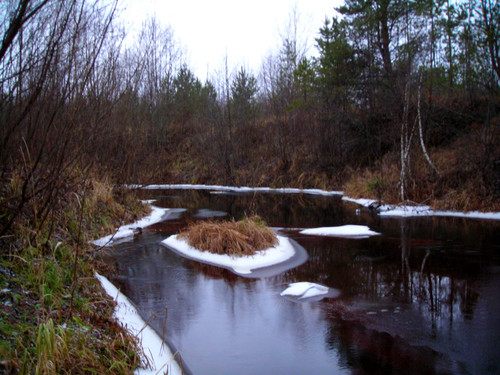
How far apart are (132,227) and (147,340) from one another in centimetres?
858

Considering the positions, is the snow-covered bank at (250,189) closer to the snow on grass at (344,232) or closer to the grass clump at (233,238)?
the snow on grass at (344,232)

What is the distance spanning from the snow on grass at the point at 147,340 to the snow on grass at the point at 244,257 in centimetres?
268

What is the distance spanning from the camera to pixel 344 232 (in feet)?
39.5

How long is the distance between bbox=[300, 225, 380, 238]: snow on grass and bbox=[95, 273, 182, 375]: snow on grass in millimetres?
6918

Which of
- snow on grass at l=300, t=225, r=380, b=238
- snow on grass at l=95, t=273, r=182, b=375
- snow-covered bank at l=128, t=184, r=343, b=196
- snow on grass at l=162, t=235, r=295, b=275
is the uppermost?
snow-covered bank at l=128, t=184, r=343, b=196

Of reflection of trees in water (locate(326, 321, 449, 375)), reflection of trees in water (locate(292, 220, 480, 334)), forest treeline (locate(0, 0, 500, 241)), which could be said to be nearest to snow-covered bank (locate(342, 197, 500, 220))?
forest treeline (locate(0, 0, 500, 241))

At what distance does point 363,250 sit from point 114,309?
6.40m

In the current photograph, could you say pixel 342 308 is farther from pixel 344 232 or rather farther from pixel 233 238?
pixel 344 232

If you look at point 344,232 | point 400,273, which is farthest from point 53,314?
point 344,232

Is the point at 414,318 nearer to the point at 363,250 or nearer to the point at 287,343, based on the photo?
the point at 287,343

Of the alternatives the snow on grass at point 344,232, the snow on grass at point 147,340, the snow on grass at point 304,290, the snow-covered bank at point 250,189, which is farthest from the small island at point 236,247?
the snow-covered bank at point 250,189

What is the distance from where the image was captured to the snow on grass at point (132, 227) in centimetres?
1046

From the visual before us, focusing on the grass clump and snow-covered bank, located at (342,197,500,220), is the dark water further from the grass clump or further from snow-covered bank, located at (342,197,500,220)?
snow-covered bank, located at (342,197,500,220)

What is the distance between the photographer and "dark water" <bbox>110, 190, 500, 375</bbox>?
4582mm
